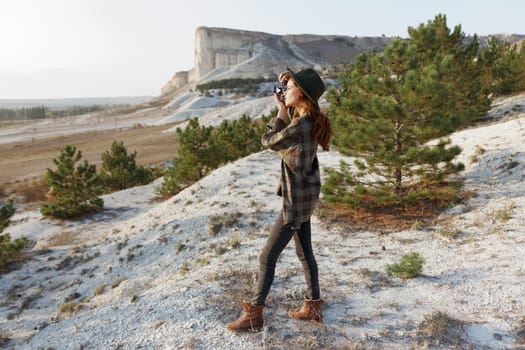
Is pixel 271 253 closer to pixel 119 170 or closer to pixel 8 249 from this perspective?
pixel 8 249

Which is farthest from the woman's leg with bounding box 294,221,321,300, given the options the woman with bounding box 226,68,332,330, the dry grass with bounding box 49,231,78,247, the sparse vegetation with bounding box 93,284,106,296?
the dry grass with bounding box 49,231,78,247

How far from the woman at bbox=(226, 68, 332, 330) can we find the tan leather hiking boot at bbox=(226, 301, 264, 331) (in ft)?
0.27

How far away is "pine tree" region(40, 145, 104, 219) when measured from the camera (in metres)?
13.8

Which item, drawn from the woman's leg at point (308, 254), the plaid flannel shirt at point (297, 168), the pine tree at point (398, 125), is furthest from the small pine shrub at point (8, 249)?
the plaid flannel shirt at point (297, 168)

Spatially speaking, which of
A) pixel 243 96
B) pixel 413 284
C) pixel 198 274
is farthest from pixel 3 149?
pixel 413 284

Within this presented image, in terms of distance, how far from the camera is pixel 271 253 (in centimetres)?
341

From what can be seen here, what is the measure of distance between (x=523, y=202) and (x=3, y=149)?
48.6 meters

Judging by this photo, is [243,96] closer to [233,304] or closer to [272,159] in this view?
[272,159]

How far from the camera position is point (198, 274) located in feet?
17.8

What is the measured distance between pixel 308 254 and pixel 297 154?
1.04m

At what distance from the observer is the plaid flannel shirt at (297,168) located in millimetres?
3160

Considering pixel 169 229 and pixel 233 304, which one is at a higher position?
pixel 233 304

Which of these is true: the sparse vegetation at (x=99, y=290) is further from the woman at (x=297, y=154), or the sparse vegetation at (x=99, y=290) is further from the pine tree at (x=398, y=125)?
the woman at (x=297, y=154)

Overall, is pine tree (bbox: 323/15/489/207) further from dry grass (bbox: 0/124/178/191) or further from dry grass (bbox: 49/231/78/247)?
dry grass (bbox: 0/124/178/191)
